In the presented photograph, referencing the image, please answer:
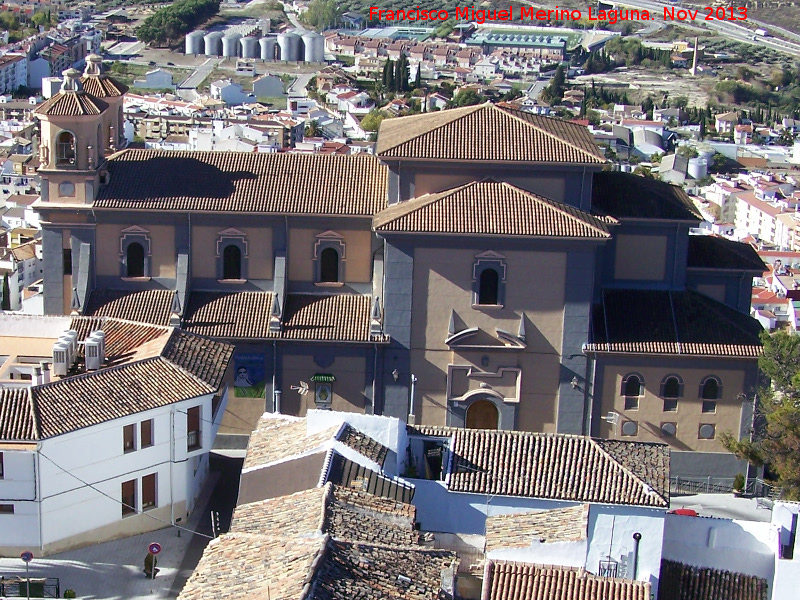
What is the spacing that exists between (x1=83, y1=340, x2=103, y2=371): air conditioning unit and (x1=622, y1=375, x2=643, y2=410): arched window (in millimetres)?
13484

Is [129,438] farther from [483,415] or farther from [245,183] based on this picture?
[483,415]

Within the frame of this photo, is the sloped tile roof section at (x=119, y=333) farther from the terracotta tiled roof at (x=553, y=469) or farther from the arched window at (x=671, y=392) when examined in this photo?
the arched window at (x=671, y=392)

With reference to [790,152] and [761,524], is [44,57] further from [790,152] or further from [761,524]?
[761,524]

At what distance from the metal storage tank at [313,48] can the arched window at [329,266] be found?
147273 mm

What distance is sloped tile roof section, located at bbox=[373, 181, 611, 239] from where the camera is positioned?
3597 cm

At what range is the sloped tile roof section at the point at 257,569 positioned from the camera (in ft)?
72.9

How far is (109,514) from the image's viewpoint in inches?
1193

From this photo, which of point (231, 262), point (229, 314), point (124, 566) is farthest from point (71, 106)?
point (124, 566)

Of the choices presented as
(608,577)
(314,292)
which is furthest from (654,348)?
(608,577)

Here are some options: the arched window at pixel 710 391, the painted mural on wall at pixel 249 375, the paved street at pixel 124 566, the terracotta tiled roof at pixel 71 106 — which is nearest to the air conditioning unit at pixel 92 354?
the paved street at pixel 124 566

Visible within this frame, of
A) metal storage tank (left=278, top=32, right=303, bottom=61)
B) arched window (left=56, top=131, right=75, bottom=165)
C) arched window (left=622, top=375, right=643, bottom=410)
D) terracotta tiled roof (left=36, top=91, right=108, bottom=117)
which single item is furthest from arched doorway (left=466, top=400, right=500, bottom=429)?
metal storage tank (left=278, top=32, right=303, bottom=61)

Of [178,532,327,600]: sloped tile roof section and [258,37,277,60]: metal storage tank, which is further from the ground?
[178,532,327,600]: sloped tile roof section

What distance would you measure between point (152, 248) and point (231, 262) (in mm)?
2116

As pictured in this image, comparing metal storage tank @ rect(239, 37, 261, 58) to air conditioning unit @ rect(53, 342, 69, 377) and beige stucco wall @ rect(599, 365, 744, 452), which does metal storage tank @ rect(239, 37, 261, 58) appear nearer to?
beige stucco wall @ rect(599, 365, 744, 452)
